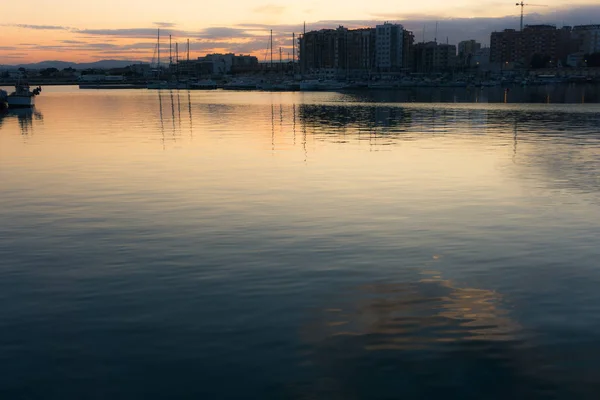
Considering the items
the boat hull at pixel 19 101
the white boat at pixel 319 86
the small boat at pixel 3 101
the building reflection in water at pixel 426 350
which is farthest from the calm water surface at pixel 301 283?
the white boat at pixel 319 86

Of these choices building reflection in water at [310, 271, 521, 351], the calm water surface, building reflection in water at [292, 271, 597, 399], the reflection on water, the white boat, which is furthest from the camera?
the white boat

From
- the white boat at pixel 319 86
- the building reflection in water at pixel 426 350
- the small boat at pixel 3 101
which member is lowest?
the building reflection in water at pixel 426 350

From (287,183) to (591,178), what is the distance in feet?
42.7

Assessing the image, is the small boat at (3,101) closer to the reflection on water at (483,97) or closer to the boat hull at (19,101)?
the boat hull at (19,101)

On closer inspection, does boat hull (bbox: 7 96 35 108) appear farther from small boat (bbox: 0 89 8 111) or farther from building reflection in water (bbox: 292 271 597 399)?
building reflection in water (bbox: 292 271 597 399)

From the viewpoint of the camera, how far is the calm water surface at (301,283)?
28.4 ft

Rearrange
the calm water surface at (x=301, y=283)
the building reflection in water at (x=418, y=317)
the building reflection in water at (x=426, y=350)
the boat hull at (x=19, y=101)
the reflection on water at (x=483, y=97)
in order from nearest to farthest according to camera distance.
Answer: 1. the building reflection in water at (x=426, y=350)
2. the calm water surface at (x=301, y=283)
3. the building reflection in water at (x=418, y=317)
4. the boat hull at (x=19, y=101)
5. the reflection on water at (x=483, y=97)

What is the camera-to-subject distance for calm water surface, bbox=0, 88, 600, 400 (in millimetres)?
8648

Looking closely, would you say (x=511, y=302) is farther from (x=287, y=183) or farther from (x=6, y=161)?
(x=6, y=161)

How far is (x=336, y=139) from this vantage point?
140ft

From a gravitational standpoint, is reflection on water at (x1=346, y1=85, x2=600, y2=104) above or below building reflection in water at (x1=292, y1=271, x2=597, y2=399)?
above

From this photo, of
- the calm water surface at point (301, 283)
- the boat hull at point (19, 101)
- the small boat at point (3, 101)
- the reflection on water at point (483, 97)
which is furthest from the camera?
the reflection on water at point (483, 97)

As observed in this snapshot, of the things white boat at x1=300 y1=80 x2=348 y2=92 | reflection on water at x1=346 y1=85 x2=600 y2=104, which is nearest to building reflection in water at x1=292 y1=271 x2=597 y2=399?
reflection on water at x1=346 y1=85 x2=600 y2=104

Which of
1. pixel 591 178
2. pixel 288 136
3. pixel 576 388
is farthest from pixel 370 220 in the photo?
pixel 288 136
